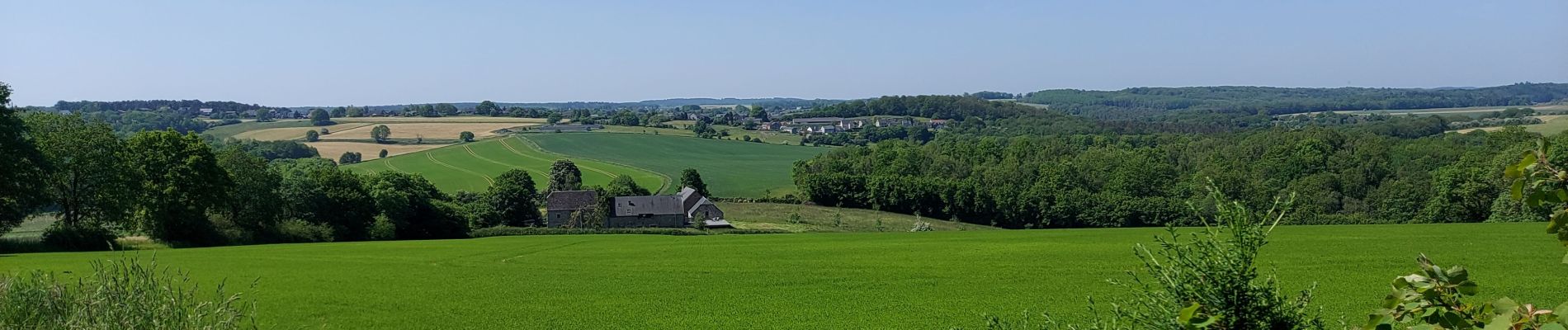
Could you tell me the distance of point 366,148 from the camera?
12938cm

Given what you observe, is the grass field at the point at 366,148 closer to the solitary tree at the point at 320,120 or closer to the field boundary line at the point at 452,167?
the field boundary line at the point at 452,167

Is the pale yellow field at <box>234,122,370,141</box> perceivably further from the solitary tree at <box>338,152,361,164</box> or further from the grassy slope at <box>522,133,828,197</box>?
the grassy slope at <box>522,133,828,197</box>

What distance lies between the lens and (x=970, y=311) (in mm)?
23438

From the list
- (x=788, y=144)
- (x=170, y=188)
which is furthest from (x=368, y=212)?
(x=788, y=144)

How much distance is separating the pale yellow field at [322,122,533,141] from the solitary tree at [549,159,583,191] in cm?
5026

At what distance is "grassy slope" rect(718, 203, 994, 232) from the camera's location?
74731 millimetres

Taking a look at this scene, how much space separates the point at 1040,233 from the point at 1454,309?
45.4 m

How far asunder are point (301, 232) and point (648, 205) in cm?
3531

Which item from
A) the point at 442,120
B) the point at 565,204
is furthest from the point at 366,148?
the point at 565,204

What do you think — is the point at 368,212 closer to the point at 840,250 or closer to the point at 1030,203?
the point at 840,250

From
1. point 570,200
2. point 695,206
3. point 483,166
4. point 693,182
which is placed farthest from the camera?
point 483,166

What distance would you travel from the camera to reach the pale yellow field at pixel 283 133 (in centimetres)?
13926

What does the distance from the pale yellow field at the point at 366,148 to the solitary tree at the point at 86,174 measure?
7657 centimetres

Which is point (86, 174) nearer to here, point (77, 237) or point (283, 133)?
point (77, 237)
